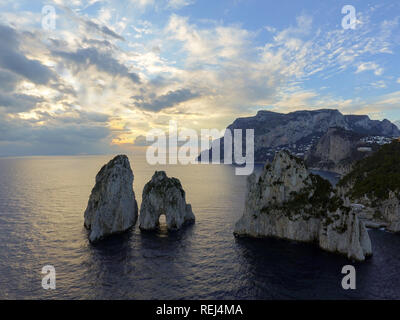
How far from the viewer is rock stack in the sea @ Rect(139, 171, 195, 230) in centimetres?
7106

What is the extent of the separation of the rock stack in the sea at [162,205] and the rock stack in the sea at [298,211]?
20.0 m

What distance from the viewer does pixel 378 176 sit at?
91.0m

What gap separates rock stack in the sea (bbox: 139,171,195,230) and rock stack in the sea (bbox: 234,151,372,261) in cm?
1999

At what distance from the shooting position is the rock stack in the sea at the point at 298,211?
2016 inches

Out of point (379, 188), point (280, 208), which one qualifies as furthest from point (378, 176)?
point (280, 208)

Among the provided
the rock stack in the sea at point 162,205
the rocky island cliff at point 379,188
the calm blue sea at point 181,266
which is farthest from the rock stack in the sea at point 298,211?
the rock stack in the sea at point 162,205

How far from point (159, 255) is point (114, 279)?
1227 centimetres

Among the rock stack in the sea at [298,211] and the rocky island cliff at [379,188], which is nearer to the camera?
the rock stack in the sea at [298,211]

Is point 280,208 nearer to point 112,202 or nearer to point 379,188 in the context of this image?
point 112,202

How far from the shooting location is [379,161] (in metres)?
106

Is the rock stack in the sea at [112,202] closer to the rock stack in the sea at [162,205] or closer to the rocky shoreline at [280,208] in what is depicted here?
the rocky shoreline at [280,208]
